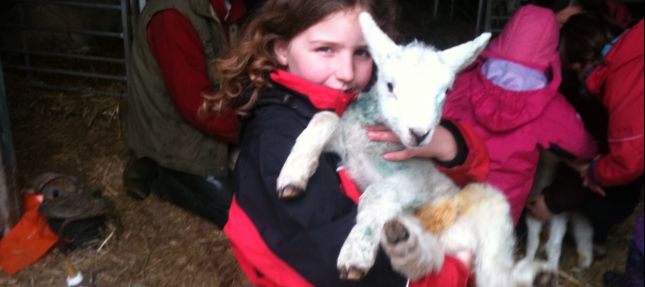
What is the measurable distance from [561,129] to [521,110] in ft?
0.63

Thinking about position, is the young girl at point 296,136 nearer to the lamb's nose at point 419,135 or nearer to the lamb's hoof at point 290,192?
the lamb's hoof at point 290,192

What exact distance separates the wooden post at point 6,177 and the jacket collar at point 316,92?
2265 millimetres

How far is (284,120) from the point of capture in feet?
6.20

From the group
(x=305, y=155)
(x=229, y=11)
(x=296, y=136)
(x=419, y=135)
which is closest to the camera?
(x=419, y=135)

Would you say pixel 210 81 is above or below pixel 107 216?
above

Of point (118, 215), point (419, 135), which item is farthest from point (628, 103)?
point (118, 215)

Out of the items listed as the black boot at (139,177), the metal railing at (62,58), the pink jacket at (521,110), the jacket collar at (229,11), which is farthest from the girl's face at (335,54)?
the metal railing at (62,58)

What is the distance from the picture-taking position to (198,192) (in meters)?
4.14

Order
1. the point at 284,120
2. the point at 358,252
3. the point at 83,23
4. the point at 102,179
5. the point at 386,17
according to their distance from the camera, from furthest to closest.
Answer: the point at 83,23, the point at 102,179, the point at 386,17, the point at 284,120, the point at 358,252

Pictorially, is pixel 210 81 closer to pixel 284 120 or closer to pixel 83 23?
pixel 284 120

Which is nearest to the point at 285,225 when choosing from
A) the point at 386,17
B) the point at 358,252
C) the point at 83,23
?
the point at 358,252

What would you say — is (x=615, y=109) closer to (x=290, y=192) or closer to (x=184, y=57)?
(x=290, y=192)

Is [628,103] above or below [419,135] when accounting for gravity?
above

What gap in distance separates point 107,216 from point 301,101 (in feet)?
8.36
